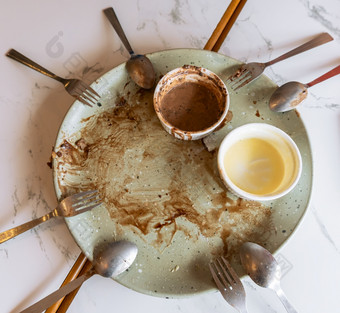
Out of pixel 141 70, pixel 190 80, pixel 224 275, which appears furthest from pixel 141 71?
pixel 224 275

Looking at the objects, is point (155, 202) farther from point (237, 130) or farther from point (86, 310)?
point (86, 310)

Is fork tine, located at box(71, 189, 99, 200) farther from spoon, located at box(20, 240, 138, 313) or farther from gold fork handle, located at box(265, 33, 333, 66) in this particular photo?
gold fork handle, located at box(265, 33, 333, 66)

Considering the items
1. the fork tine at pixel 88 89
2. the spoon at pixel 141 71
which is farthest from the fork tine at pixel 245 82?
the fork tine at pixel 88 89

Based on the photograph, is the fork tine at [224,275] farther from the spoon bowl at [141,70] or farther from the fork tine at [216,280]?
the spoon bowl at [141,70]

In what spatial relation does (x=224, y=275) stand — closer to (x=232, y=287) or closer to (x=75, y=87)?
(x=232, y=287)

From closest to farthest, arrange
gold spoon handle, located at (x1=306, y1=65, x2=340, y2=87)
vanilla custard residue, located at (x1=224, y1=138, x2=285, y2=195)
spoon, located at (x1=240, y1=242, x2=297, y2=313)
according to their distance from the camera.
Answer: spoon, located at (x1=240, y1=242, x2=297, y2=313) → vanilla custard residue, located at (x1=224, y1=138, x2=285, y2=195) → gold spoon handle, located at (x1=306, y1=65, x2=340, y2=87)

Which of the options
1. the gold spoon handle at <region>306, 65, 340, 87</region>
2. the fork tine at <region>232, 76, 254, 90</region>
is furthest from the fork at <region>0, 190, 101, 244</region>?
the gold spoon handle at <region>306, 65, 340, 87</region>
